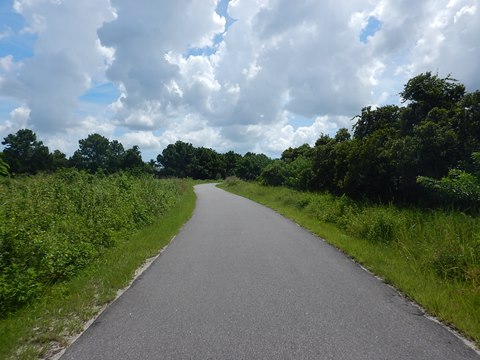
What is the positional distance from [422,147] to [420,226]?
11.3ft

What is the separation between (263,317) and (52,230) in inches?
226

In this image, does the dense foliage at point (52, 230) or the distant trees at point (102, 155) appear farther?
the distant trees at point (102, 155)

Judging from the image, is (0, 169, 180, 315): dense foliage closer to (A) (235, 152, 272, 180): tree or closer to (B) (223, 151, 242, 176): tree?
(A) (235, 152, 272, 180): tree

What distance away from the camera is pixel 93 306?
599cm

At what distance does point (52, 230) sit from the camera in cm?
874

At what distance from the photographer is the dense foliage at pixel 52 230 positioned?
6402 millimetres

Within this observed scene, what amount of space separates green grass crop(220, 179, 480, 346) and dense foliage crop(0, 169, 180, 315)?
615 centimetres

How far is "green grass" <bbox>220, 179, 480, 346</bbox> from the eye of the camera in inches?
222

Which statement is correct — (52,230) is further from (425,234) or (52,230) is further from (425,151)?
(425,151)

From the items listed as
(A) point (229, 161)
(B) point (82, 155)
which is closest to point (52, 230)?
(B) point (82, 155)

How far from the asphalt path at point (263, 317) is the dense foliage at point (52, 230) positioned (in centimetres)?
152

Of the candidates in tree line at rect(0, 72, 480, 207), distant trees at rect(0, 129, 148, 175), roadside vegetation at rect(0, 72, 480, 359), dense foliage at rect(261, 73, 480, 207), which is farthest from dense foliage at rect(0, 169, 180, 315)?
distant trees at rect(0, 129, 148, 175)

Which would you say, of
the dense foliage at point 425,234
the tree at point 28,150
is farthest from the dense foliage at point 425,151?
the tree at point 28,150

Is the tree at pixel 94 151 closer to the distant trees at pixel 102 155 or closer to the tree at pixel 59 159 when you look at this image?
the distant trees at pixel 102 155
